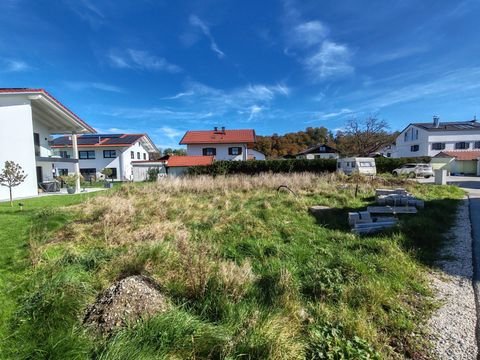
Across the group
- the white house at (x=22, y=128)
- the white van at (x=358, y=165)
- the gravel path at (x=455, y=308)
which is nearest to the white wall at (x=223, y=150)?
the white van at (x=358, y=165)

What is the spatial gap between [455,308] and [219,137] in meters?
32.9

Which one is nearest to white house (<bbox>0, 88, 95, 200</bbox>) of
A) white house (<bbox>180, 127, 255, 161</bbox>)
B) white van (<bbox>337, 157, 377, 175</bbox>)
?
white house (<bbox>180, 127, 255, 161</bbox>)

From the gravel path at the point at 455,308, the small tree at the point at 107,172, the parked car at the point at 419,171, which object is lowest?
the gravel path at the point at 455,308

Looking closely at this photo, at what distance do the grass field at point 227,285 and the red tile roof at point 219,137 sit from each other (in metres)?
27.4

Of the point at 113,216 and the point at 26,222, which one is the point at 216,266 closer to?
the point at 113,216

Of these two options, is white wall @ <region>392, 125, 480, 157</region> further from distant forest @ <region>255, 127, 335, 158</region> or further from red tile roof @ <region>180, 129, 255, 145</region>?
red tile roof @ <region>180, 129, 255, 145</region>

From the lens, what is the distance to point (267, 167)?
26.1 meters

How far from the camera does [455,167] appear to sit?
109 ft

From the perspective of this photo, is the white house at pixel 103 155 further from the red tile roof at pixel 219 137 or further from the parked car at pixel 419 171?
the parked car at pixel 419 171

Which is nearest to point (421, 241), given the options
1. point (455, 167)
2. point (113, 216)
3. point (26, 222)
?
point (113, 216)

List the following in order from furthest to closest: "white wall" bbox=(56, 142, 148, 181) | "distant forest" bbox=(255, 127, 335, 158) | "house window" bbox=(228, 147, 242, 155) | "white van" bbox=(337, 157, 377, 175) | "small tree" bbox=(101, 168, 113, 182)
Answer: "distant forest" bbox=(255, 127, 335, 158)
"house window" bbox=(228, 147, 242, 155)
"white wall" bbox=(56, 142, 148, 181)
"small tree" bbox=(101, 168, 113, 182)
"white van" bbox=(337, 157, 377, 175)

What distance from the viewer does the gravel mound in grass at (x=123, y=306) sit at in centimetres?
259

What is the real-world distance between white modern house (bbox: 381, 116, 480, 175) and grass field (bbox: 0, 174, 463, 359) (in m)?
34.3

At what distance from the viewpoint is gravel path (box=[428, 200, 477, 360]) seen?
8.00ft
